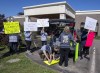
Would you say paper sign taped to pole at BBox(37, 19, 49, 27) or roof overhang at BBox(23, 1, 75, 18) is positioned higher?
roof overhang at BBox(23, 1, 75, 18)

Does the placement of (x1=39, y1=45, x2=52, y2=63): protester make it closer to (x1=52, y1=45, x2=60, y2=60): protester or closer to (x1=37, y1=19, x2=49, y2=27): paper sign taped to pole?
(x1=52, y1=45, x2=60, y2=60): protester

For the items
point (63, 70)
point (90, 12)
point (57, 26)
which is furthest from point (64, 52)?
point (90, 12)

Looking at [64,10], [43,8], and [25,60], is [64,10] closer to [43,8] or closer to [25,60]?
[43,8]

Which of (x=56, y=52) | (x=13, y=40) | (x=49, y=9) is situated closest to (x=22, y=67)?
(x=56, y=52)

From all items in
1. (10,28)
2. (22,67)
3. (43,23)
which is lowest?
(22,67)

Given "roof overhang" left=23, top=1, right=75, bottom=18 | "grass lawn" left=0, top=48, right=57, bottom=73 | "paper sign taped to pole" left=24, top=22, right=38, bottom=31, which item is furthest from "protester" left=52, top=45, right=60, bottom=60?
"roof overhang" left=23, top=1, right=75, bottom=18

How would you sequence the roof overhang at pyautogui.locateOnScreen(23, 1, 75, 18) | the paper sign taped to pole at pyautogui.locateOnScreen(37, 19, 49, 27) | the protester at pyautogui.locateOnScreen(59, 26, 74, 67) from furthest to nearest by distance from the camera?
the roof overhang at pyautogui.locateOnScreen(23, 1, 75, 18)
the paper sign taped to pole at pyautogui.locateOnScreen(37, 19, 49, 27)
the protester at pyautogui.locateOnScreen(59, 26, 74, 67)

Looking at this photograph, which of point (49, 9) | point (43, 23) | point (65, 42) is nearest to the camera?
point (65, 42)

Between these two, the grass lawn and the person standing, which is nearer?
the grass lawn

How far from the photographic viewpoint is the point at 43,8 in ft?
103

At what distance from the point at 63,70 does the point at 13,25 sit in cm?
558

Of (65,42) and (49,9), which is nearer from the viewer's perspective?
(65,42)

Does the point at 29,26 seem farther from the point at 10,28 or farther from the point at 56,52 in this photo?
the point at 56,52

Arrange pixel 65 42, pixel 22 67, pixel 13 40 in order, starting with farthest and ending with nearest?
pixel 13 40 → pixel 65 42 → pixel 22 67
